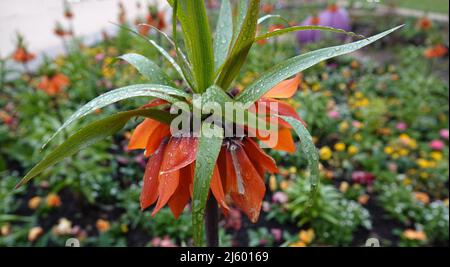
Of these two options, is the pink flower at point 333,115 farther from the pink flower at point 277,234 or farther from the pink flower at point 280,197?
the pink flower at point 277,234

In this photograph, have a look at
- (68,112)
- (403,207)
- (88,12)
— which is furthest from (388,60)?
(88,12)

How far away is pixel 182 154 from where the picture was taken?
450mm

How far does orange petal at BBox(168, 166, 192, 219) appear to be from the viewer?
1.56 feet

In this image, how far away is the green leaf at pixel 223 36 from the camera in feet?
1.74

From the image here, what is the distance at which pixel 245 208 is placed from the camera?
0.51m

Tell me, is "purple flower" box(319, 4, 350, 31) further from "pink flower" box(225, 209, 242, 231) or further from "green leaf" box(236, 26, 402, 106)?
"green leaf" box(236, 26, 402, 106)

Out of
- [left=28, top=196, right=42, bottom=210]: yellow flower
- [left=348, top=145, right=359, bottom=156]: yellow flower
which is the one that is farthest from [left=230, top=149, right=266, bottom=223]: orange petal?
[left=348, top=145, right=359, bottom=156]: yellow flower

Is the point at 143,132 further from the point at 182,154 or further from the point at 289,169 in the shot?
the point at 289,169

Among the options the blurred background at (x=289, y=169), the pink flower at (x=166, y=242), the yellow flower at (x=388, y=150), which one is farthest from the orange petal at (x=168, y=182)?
the yellow flower at (x=388, y=150)

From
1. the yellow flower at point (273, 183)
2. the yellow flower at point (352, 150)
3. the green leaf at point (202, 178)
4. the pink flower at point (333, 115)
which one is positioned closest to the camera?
the green leaf at point (202, 178)

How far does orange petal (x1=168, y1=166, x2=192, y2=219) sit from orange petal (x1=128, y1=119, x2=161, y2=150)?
0.08 meters

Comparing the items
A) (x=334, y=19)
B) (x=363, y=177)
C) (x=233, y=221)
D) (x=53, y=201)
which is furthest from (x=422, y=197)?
(x=334, y=19)

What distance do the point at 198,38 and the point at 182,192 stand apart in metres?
0.20
